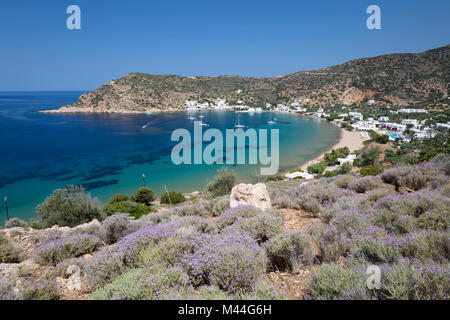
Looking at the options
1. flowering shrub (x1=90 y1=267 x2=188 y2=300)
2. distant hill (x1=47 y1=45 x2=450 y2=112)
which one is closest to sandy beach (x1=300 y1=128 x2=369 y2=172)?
flowering shrub (x1=90 y1=267 x2=188 y2=300)

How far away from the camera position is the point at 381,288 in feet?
7.19

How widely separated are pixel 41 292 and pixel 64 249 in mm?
2100

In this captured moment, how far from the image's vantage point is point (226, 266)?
8.42ft

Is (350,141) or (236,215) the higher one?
(350,141)

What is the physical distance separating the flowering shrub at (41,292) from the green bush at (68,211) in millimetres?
9364

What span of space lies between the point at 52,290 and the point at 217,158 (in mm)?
36875

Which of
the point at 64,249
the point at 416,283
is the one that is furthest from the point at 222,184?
the point at 416,283

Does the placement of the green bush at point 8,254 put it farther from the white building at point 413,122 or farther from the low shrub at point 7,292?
the white building at point 413,122

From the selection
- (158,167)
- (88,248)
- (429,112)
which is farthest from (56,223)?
(429,112)

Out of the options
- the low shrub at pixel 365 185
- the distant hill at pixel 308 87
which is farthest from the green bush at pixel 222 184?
the distant hill at pixel 308 87

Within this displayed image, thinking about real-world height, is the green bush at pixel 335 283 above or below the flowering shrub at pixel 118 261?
above

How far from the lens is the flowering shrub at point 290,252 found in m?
3.27

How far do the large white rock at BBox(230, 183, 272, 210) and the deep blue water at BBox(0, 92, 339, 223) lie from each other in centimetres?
1989

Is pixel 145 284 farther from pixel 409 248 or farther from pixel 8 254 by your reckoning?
pixel 8 254
